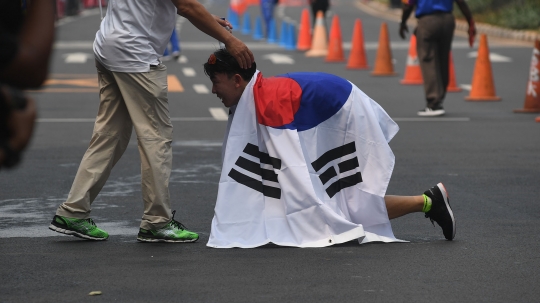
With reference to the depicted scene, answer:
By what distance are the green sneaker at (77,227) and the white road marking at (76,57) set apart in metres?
14.5

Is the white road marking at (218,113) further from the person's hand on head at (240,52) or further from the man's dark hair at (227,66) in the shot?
the person's hand on head at (240,52)

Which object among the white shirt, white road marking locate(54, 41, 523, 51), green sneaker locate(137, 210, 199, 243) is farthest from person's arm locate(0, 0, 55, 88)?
white road marking locate(54, 41, 523, 51)

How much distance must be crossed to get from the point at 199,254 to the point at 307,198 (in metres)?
0.64

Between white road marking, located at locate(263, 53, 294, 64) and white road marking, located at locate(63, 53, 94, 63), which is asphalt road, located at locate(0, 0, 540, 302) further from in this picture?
white road marking, located at locate(63, 53, 94, 63)

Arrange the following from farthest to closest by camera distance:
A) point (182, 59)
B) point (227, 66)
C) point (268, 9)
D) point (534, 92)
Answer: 1. point (268, 9)
2. point (182, 59)
3. point (534, 92)
4. point (227, 66)

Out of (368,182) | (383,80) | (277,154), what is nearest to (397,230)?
(368,182)

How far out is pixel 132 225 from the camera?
669 centimetres

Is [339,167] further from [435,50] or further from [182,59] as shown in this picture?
[182,59]

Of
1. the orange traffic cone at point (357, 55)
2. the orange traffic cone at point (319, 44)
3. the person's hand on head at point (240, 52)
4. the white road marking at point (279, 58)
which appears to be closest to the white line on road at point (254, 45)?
the orange traffic cone at point (319, 44)

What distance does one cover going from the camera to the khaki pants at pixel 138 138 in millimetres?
5996

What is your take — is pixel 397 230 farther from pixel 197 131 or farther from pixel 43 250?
pixel 197 131

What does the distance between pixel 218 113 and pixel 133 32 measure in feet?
23.4

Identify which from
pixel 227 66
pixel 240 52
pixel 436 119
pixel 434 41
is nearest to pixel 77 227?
pixel 227 66

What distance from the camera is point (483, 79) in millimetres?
14633
